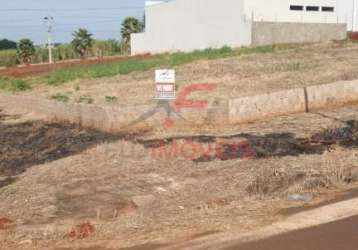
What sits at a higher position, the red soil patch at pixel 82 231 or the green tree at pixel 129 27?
the green tree at pixel 129 27

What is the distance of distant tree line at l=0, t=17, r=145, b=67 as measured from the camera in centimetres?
5988

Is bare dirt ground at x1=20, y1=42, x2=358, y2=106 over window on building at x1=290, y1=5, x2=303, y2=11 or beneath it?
beneath

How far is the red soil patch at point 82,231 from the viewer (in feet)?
19.0

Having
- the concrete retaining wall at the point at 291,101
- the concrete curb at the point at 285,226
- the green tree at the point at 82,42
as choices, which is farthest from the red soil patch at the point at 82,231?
the green tree at the point at 82,42

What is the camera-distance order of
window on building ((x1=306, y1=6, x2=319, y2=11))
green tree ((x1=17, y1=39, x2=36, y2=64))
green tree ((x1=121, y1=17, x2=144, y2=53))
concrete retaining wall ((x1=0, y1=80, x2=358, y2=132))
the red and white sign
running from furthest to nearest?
green tree ((x1=121, y1=17, x2=144, y2=53)) < green tree ((x1=17, y1=39, x2=36, y2=64)) < window on building ((x1=306, y1=6, x2=319, y2=11)) < concrete retaining wall ((x1=0, y1=80, x2=358, y2=132)) < the red and white sign

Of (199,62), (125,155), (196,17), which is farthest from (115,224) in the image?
(196,17)

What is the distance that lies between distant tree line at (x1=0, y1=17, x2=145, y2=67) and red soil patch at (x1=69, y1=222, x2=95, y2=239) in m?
55.3

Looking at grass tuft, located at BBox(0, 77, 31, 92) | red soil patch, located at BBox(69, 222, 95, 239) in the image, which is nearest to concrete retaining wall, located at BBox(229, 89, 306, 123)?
red soil patch, located at BBox(69, 222, 95, 239)

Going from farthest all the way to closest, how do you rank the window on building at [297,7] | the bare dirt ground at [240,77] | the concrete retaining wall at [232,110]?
1. the window on building at [297,7]
2. the bare dirt ground at [240,77]
3. the concrete retaining wall at [232,110]

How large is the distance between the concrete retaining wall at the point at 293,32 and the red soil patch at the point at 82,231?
29641mm

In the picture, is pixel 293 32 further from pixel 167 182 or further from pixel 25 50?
pixel 25 50

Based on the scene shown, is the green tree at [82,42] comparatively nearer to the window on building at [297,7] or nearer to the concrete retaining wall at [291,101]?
the window on building at [297,7]

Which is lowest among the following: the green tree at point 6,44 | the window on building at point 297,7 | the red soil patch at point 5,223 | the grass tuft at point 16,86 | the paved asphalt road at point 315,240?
the red soil patch at point 5,223

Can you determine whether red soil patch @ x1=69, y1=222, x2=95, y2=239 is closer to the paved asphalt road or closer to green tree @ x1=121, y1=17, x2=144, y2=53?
the paved asphalt road
